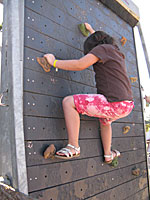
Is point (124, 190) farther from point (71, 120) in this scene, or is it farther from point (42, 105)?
point (42, 105)

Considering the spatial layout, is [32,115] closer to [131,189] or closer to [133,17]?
[131,189]

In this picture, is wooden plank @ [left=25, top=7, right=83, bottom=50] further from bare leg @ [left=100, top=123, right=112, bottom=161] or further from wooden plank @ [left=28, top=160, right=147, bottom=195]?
wooden plank @ [left=28, top=160, right=147, bottom=195]

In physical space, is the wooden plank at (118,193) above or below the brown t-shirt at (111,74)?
below

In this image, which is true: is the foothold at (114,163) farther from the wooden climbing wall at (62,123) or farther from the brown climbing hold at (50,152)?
the brown climbing hold at (50,152)

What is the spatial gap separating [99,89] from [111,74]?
5.3 inches

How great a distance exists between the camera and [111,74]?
1.42m

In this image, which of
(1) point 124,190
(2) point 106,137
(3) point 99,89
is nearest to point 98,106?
(3) point 99,89

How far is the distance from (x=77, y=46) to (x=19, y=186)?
1.13 m

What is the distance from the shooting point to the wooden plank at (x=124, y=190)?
1.56 meters

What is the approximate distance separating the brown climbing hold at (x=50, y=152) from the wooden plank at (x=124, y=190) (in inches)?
19.5

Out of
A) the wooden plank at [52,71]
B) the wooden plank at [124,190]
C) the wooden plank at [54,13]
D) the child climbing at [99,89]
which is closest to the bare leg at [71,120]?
the child climbing at [99,89]

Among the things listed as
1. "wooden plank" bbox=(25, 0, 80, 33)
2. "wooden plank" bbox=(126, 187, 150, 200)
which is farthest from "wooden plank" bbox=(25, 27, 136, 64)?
"wooden plank" bbox=(126, 187, 150, 200)

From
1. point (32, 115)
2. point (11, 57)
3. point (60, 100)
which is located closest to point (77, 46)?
point (60, 100)

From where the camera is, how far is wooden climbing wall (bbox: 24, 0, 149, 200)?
1.17 metres
